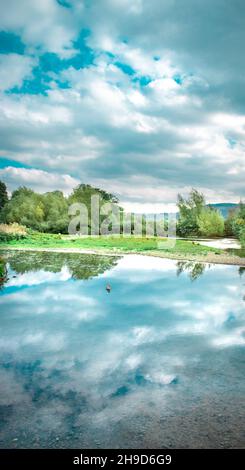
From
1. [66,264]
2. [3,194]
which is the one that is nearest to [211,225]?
[66,264]

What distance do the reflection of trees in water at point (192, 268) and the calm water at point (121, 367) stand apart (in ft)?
11.4

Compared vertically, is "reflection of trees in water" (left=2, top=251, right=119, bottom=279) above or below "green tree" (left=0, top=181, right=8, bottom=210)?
below

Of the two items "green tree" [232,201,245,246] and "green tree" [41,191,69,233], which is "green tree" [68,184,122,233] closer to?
"green tree" [41,191,69,233]

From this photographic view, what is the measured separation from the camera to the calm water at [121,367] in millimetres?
4016

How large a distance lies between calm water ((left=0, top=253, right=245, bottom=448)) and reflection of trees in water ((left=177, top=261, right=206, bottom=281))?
3471 mm

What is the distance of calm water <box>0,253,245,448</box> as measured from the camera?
402 cm

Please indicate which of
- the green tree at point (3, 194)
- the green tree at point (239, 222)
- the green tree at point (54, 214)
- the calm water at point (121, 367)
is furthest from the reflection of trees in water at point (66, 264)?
the green tree at point (3, 194)

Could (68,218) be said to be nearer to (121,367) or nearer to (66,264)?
(66,264)

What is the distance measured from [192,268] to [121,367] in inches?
495

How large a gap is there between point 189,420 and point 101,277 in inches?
421

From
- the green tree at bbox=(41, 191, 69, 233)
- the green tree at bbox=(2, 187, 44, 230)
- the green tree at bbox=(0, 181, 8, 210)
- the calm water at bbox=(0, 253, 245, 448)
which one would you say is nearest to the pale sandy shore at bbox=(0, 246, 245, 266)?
→ the calm water at bbox=(0, 253, 245, 448)

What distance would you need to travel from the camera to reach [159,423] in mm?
4164

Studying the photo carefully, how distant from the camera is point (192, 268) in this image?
58.7 feet

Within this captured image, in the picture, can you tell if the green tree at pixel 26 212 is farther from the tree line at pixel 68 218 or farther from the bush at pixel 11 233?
the bush at pixel 11 233
